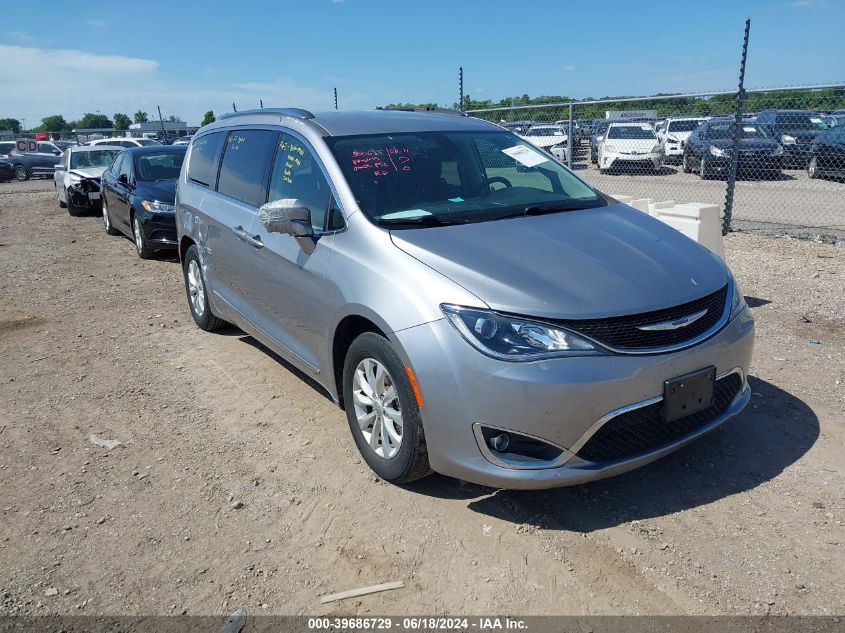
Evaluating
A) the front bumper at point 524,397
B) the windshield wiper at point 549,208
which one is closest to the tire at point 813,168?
Answer: the windshield wiper at point 549,208

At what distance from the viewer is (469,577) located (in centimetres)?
275

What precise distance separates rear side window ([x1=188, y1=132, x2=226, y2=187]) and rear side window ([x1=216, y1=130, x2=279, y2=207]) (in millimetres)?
183

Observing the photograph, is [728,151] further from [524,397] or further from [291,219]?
[524,397]

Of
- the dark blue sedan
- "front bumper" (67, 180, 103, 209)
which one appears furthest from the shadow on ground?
"front bumper" (67, 180, 103, 209)

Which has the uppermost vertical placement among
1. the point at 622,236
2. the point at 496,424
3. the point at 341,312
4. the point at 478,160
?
the point at 478,160

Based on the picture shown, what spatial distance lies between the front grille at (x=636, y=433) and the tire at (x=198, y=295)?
3.89m

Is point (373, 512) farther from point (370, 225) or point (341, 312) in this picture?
point (370, 225)

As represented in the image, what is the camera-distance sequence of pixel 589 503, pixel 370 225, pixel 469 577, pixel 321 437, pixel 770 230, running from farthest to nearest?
pixel 770 230 → pixel 321 437 → pixel 370 225 → pixel 589 503 → pixel 469 577

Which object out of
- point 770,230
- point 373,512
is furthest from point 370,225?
point 770,230

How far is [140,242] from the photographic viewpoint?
9719 mm

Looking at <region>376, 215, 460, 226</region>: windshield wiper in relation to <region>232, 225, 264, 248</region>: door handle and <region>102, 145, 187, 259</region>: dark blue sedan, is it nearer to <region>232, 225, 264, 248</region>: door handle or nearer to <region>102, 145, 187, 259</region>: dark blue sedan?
<region>232, 225, 264, 248</region>: door handle

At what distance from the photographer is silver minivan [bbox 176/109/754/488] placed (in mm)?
2785

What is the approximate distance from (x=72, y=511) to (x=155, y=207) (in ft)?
22.5

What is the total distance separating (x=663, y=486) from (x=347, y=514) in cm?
155
